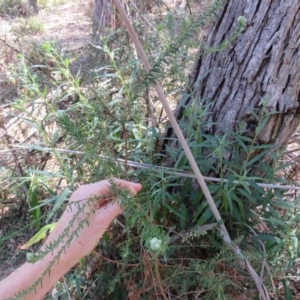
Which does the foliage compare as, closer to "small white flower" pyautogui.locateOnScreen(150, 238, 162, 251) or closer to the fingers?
the fingers

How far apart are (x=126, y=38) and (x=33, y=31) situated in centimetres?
320

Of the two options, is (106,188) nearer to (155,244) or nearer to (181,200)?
(155,244)

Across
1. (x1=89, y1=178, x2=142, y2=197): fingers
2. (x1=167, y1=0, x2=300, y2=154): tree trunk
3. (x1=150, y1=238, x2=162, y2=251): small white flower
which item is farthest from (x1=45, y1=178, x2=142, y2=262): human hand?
(x1=167, y1=0, x2=300, y2=154): tree trunk

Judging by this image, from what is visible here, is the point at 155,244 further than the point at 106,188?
No

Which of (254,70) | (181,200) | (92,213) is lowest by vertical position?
(181,200)

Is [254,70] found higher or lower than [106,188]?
higher

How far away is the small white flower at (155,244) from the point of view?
850 mm

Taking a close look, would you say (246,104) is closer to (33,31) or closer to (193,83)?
(193,83)

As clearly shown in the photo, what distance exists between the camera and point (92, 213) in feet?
3.23

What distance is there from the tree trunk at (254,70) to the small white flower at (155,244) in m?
0.62

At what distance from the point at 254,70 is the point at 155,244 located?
72cm

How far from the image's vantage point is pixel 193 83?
4.91 feet

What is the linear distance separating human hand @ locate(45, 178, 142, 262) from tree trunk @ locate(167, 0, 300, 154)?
0.50m

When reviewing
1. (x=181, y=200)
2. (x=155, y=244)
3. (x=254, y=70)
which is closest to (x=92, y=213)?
(x=155, y=244)
